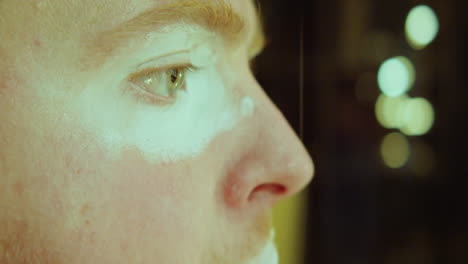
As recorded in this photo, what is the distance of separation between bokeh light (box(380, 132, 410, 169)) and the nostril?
0.71m

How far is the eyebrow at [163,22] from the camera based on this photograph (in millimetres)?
488

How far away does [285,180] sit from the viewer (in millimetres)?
619

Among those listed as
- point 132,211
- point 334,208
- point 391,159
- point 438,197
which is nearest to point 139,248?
point 132,211

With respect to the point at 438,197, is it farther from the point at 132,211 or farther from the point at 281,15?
the point at 132,211

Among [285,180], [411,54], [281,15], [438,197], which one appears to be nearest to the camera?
[285,180]

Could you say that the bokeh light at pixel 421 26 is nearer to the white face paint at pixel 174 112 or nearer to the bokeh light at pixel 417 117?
the bokeh light at pixel 417 117

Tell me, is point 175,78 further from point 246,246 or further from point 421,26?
point 421,26

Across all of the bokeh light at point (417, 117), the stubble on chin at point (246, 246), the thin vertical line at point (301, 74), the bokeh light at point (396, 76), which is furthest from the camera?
the bokeh light at point (417, 117)

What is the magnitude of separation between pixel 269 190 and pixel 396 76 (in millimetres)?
740

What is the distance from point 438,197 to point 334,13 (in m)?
0.70

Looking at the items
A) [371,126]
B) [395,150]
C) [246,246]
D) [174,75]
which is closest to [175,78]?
[174,75]

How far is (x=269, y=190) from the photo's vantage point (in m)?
0.63

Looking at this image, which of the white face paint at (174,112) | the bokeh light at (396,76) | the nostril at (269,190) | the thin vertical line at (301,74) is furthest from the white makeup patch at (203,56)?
the bokeh light at (396,76)

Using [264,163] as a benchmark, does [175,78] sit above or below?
above
